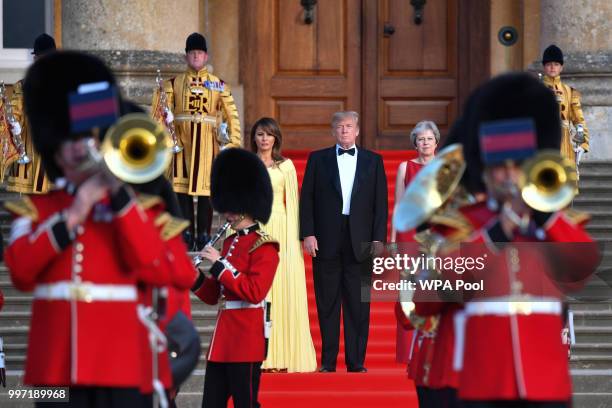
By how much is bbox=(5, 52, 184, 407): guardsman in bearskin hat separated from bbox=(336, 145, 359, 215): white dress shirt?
5.55 meters

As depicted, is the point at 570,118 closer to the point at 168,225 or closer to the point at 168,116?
the point at 168,116

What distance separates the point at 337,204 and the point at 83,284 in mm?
5692

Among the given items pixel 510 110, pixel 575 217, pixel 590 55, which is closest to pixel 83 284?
pixel 510 110

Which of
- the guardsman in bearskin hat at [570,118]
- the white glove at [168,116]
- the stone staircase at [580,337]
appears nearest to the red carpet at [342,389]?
the stone staircase at [580,337]

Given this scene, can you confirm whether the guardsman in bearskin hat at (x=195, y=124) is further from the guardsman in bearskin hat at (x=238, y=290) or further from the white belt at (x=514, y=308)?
the white belt at (x=514, y=308)

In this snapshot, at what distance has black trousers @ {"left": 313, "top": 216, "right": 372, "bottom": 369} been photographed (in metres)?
10.8

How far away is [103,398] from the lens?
222 inches

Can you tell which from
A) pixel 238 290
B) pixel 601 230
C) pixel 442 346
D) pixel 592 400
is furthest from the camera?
pixel 601 230

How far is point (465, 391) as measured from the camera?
18.5ft

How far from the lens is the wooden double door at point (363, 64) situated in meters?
15.5

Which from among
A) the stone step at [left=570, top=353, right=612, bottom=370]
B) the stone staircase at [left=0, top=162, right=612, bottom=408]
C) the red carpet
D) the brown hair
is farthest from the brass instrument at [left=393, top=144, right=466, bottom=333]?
the brown hair

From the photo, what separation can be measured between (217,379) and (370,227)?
119 inches

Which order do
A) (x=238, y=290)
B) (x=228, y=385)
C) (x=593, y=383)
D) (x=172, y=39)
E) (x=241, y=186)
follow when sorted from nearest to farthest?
(x=238, y=290)
(x=228, y=385)
(x=241, y=186)
(x=593, y=383)
(x=172, y=39)

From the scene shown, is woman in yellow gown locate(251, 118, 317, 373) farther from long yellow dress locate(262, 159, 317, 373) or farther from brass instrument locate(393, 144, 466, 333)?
brass instrument locate(393, 144, 466, 333)
